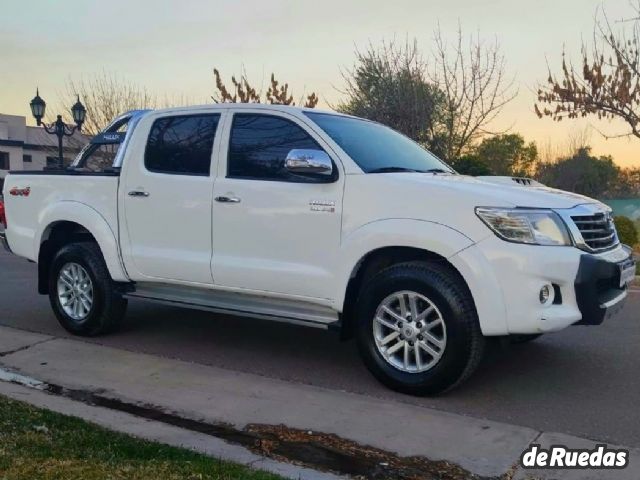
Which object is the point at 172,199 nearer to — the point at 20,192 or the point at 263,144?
the point at 263,144

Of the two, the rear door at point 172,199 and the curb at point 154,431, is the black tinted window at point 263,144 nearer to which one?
the rear door at point 172,199

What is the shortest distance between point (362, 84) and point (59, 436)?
18.1 meters

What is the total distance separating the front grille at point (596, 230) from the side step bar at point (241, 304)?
6.06 ft

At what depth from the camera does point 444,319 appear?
4750 mm

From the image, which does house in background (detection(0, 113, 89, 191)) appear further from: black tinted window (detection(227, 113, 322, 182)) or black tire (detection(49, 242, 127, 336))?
black tinted window (detection(227, 113, 322, 182))

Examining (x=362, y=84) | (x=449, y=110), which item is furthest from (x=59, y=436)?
(x=362, y=84)

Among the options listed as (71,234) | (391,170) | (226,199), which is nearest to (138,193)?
(226,199)

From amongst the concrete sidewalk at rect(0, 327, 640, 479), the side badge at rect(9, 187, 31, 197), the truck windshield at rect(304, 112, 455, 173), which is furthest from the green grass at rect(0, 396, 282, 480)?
the side badge at rect(9, 187, 31, 197)

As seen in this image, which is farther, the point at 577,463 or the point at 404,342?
the point at 404,342

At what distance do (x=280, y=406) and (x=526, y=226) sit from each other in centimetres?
204

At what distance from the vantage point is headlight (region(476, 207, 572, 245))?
4.57 meters

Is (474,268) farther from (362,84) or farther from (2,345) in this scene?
(362,84)

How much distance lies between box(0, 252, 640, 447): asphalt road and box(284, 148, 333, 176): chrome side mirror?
1619 mm

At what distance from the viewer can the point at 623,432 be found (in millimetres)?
4320
